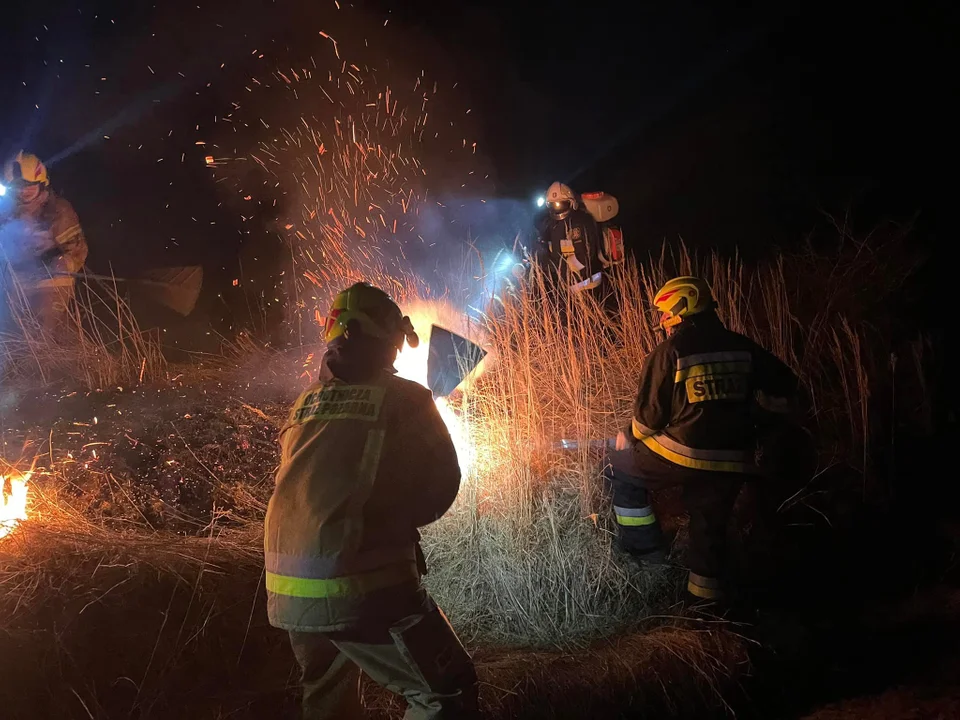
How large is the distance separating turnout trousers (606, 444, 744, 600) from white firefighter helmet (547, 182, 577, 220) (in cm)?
510

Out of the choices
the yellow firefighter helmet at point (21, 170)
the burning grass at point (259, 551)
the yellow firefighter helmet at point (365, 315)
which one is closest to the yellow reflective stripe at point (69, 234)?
the yellow firefighter helmet at point (21, 170)

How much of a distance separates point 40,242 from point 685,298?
692cm

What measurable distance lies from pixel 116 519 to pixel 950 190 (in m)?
11.4

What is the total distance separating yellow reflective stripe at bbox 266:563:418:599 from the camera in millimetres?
2117

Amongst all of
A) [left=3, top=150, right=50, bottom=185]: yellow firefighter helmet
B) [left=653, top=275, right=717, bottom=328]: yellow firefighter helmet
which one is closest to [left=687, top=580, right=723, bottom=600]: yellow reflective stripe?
[left=653, top=275, right=717, bottom=328]: yellow firefighter helmet

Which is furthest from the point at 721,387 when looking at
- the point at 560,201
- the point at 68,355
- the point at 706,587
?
the point at 68,355

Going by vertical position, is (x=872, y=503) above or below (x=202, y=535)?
below

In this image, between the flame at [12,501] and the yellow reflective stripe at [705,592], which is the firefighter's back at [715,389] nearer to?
the yellow reflective stripe at [705,592]

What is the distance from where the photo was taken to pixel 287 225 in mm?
8883

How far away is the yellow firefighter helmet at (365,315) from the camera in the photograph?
7.95 ft

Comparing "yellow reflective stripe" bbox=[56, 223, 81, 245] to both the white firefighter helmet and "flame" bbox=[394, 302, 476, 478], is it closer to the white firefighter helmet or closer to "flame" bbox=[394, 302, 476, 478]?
"flame" bbox=[394, 302, 476, 478]

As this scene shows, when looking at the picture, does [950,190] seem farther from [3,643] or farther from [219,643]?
[3,643]

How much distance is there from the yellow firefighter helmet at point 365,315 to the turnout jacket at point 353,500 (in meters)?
0.18

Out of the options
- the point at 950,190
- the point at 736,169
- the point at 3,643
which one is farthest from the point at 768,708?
the point at 736,169
